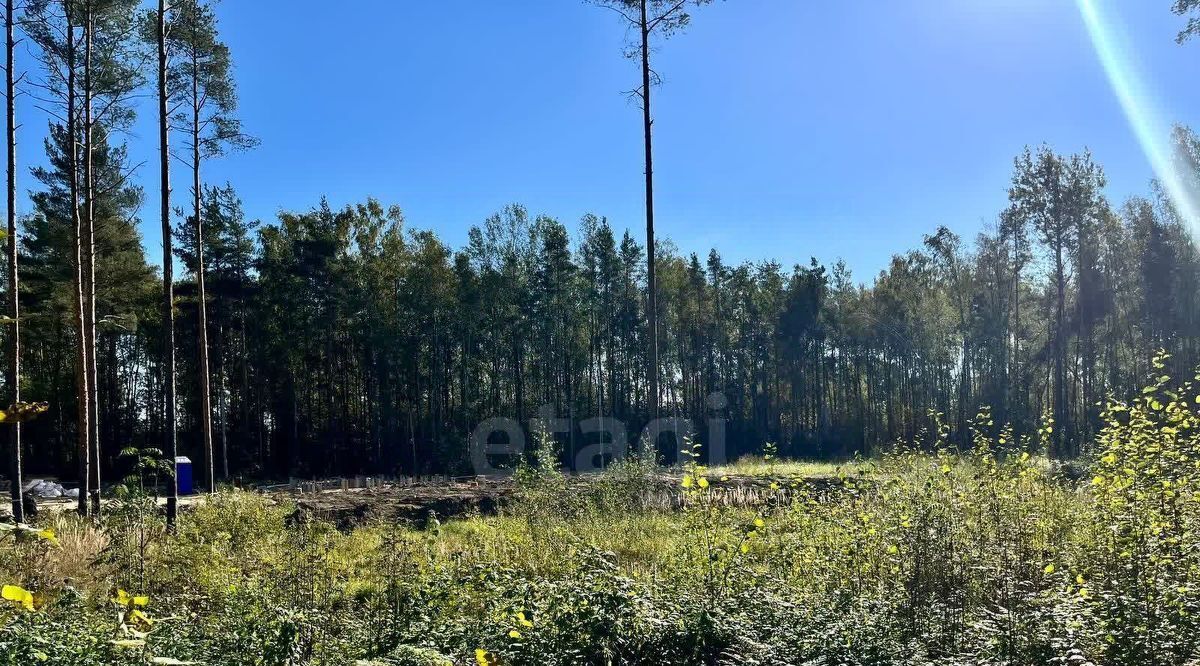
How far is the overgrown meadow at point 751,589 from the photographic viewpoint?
3.75 m

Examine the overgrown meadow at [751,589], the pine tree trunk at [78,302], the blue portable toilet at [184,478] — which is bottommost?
the blue portable toilet at [184,478]

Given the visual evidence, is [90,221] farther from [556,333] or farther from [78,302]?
[556,333]

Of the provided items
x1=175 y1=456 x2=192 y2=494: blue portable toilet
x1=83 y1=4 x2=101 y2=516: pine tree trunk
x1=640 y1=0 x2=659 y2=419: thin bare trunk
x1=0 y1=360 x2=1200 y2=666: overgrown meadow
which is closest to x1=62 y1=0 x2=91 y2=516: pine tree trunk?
x1=83 y1=4 x2=101 y2=516: pine tree trunk

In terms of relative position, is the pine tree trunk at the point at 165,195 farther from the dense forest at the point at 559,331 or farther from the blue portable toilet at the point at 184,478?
the dense forest at the point at 559,331

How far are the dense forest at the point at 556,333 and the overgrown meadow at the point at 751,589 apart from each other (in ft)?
57.8

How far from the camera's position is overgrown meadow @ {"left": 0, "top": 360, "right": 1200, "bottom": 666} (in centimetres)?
375

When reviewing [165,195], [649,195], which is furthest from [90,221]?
[649,195]

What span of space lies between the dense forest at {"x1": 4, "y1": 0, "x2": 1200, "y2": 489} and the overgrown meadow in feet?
57.8

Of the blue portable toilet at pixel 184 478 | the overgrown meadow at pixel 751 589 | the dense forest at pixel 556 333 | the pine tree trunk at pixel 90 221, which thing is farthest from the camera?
the dense forest at pixel 556 333

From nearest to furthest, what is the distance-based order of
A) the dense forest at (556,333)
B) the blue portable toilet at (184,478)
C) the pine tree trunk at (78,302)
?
the pine tree trunk at (78,302), the blue portable toilet at (184,478), the dense forest at (556,333)

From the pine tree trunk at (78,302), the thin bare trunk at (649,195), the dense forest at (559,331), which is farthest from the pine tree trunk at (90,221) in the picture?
the dense forest at (559,331)

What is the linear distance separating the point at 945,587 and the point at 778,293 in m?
35.3

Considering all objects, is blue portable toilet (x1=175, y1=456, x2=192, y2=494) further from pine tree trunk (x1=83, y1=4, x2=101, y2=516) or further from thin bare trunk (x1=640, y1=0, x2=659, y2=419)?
thin bare trunk (x1=640, y1=0, x2=659, y2=419)

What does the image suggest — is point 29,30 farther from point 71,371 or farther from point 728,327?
point 728,327
